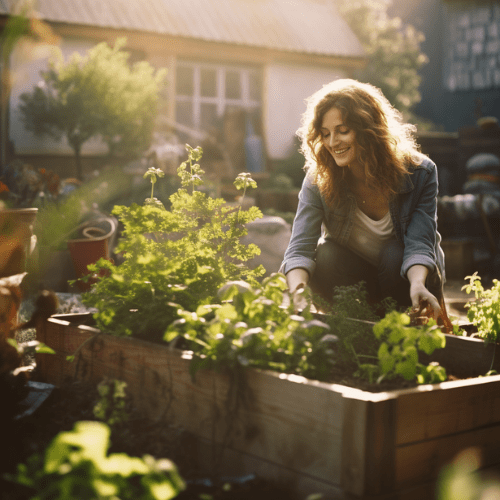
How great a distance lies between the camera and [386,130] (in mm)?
2520

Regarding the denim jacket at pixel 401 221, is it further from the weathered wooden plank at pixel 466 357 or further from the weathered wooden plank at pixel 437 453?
the weathered wooden plank at pixel 437 453

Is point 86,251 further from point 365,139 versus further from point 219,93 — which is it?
point 219,93

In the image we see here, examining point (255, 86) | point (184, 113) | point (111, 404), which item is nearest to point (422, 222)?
point (111, 404)

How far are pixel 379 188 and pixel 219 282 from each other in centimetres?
93

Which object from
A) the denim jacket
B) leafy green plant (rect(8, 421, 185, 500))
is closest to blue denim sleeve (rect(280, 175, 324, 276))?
the denim jacket

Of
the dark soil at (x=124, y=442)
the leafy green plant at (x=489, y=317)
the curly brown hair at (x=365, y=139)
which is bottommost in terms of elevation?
the dark soil at (x=124, y=442)

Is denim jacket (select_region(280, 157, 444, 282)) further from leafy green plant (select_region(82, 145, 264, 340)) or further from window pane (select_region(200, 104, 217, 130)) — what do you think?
window pane (select_region(200, 104, 217, 130))

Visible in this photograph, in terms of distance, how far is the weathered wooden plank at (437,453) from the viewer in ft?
4.51

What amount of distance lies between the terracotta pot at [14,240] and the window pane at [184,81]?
300 inches

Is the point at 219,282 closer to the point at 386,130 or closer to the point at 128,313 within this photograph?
the point at 128,313

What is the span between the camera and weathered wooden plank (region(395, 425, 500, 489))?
4.51 ft

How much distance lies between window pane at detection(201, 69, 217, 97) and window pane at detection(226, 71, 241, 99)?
0.25 metres

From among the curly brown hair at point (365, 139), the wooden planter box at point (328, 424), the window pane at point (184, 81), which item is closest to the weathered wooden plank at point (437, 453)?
the wooden planter box at point (328, 424)

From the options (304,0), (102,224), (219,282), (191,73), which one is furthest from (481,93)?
(219,282)
